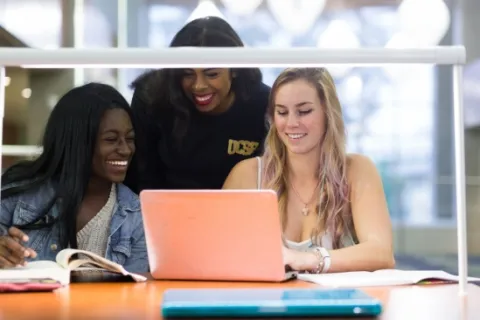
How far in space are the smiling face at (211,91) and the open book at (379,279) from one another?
2.90ft

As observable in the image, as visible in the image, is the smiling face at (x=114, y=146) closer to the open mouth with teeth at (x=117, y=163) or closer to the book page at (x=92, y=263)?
the open mouth with teeth at (x=117, y=163)

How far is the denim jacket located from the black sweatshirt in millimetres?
148

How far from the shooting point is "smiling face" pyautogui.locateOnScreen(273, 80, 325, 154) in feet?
6.56

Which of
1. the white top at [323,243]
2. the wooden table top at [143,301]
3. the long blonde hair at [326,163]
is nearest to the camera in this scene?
the wooden table top at [143,301]

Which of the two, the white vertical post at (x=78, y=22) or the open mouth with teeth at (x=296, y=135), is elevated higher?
the white vertical post at (x=78, y=22)

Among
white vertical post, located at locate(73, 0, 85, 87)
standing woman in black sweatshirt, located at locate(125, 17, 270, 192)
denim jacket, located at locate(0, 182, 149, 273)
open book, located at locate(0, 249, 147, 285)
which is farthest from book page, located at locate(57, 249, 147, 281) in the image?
white vertical post, located at locate(73, 0, 85, 87)

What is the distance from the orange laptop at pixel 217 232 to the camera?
128 centimetres

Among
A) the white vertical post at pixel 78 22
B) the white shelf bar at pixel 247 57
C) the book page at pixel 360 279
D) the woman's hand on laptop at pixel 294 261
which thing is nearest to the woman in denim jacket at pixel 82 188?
the woman's hand on laptop at pixel 294 261

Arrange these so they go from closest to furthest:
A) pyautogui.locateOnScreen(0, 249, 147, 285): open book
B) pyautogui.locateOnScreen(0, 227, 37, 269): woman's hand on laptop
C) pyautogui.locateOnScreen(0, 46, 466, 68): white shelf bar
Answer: pyautogui.locateOnScreen(0, 46, 466, 68): white shelf bar < pyautogui.locateOnScreen(0, 249, 147, 285): open book < pyautogui.locateOnScreen(0, 227, 37, 269): woman's hand on laptop

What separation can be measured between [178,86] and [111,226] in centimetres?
50

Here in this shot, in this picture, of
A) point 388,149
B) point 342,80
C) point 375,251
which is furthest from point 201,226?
point 388,149

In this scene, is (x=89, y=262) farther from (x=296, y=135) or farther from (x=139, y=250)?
(x=296, y=135)

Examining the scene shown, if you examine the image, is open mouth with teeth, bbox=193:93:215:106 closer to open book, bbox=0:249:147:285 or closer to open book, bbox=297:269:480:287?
open book, bbox=0:249:147:285

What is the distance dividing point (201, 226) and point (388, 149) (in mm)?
4370
